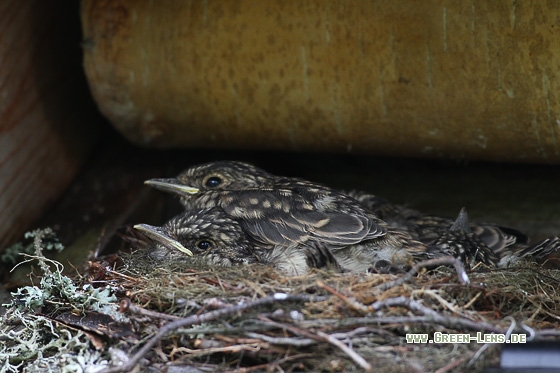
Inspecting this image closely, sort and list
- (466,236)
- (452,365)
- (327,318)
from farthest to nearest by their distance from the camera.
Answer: (466,236) < (327,318) < (452,365)

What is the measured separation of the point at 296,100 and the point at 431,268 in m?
0.97

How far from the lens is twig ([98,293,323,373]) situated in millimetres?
2670

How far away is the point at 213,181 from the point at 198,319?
1358 millimetres

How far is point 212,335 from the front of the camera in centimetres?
278

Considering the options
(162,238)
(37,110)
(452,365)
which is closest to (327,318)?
(452,365)

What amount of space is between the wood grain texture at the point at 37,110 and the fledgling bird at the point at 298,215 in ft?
1.93

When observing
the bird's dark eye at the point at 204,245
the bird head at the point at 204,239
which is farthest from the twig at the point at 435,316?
the bird's dark eye at the point at 204,245

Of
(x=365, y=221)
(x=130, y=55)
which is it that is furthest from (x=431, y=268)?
(x=130, y=55)

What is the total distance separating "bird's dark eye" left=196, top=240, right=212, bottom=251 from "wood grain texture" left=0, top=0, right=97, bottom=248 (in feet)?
3.08

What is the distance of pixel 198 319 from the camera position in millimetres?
2721

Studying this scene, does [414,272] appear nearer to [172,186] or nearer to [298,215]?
[298,215]

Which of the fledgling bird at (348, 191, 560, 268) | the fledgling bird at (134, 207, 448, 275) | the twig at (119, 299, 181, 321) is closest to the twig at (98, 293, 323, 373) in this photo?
the twig at (119, 299, 181, 321)

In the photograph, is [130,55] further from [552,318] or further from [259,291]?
[552,318]

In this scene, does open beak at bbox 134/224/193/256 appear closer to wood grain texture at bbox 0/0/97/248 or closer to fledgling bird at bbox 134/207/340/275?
fledgling bird at bbox 134/207/340/275
